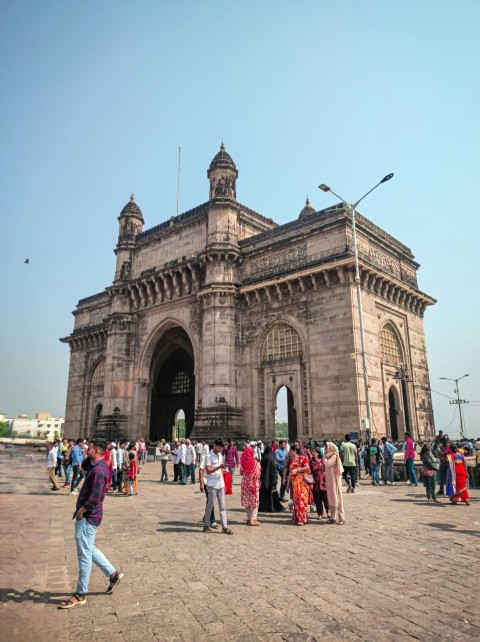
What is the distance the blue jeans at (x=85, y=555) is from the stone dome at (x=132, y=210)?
32438mm

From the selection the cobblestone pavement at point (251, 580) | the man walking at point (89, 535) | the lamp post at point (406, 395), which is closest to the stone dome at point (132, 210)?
the lamp post at point (406, 395)

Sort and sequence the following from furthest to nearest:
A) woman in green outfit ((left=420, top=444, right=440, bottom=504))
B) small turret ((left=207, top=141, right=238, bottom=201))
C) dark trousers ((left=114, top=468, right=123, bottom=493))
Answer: small turret ((left=207, top=141, right=238, bottom=201)) → dark trousers ((left=114, top=468, right=123, bottom=493)) → woman in green outfit ((left=420, top=444, right=440, bottom=504))

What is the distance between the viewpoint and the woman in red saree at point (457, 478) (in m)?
10.7

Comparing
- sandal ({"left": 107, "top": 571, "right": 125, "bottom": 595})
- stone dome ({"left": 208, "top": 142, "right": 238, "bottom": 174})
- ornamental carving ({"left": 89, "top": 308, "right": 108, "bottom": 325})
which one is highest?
stone dome ({"left": 208, "top": 142, "right": 238, "bottom": 174})

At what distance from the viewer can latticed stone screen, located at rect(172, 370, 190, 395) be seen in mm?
36656

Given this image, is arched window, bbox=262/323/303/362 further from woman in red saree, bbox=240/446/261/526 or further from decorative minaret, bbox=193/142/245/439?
woman in red saree, bbox=240/446/261/526

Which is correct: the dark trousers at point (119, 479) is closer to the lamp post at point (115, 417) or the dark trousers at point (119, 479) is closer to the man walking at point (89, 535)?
the man walking at point (89, 535)

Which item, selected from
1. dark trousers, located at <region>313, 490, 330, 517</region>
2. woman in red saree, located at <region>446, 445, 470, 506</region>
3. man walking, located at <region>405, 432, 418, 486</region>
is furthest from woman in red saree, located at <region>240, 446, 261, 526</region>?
man walking, located at <region>405, 432, 418, 486</region>

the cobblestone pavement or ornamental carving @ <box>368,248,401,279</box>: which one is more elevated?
ornamental carving @ <box>368,248,401,279</box>

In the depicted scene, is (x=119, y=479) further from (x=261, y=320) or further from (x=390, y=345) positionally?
(x=390, y=345)

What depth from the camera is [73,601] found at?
14.1 ft

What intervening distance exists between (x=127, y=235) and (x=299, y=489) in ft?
94.8

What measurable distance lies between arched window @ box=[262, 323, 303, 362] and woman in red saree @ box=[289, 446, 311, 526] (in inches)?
562

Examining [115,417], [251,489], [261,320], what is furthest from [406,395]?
[251,489]
